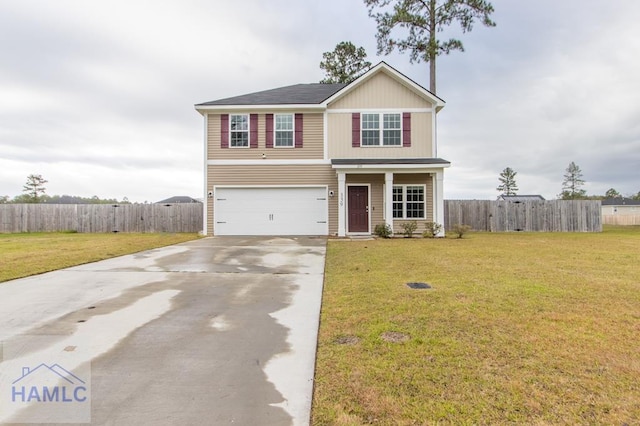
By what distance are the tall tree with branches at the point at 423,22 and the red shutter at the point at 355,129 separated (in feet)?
21.5

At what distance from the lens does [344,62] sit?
2528 centimetres

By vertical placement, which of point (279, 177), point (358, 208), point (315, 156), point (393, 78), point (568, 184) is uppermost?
point (393, 78)

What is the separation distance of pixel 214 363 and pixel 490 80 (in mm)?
19675

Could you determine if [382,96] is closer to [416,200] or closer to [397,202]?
[397,202]

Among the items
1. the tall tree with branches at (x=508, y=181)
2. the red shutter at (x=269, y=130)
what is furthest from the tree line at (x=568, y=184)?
the red shutter at (x=269, y=130)

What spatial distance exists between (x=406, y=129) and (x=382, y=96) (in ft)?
6.07

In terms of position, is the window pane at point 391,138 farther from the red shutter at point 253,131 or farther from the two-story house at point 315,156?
the red shutter at point 253,131

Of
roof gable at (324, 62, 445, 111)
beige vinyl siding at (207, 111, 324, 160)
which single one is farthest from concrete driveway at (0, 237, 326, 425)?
roof gable at (324, 62, 445, 111)

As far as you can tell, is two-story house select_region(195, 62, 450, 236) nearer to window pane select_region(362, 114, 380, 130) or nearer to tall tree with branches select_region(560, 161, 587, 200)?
window pane select_region(362, 114, 380, 130)

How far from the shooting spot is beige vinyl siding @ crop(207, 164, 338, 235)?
49.0ft

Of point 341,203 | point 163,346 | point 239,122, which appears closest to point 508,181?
point 341,203

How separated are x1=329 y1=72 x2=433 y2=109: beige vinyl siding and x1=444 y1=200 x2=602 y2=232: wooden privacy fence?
22.3 ft

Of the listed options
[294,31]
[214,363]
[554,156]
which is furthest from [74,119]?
[554,156]

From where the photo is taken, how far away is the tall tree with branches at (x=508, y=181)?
5122 cm
